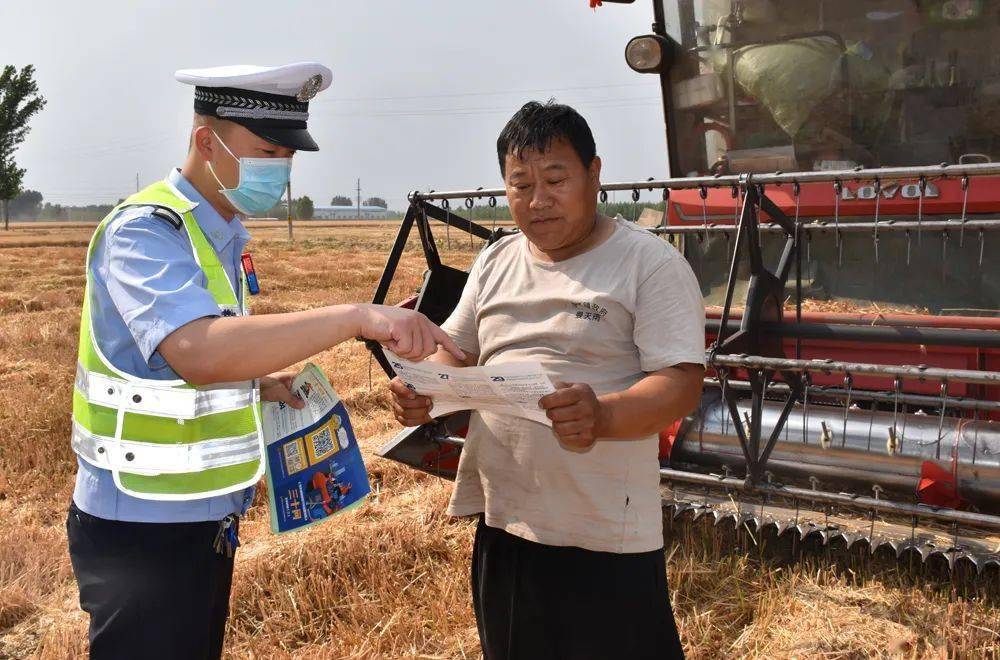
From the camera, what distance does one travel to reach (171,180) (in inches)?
81.8

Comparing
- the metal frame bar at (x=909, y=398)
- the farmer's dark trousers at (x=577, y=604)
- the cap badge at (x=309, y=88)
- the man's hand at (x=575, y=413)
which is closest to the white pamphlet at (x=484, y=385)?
the man's hand at (x=575, y=413)

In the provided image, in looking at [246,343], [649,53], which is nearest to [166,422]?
[246,343]

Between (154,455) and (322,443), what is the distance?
467mm

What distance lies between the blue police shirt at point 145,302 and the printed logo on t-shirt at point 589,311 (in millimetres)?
749

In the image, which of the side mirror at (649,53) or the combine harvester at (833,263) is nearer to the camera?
the combine harvester at (833,263)

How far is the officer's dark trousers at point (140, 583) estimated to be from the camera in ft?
6.31

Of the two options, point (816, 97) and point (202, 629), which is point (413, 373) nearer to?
point (202, 629)

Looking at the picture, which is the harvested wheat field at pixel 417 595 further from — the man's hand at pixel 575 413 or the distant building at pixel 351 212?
the distant building at pixel 351 212

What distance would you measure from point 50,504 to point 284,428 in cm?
298

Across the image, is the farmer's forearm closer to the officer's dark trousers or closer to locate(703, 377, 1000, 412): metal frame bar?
the officer's dark trousers

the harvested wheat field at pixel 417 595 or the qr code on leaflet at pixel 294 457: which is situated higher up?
the qr code on leaflet at pixel 294 457

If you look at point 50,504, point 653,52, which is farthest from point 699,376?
point 50,504

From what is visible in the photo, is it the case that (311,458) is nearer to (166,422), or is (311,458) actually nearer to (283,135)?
(166,422)

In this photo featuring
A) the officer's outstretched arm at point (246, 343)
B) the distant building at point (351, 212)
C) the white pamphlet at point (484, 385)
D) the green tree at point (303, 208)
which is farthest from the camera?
the distant building at point (351, 212)
